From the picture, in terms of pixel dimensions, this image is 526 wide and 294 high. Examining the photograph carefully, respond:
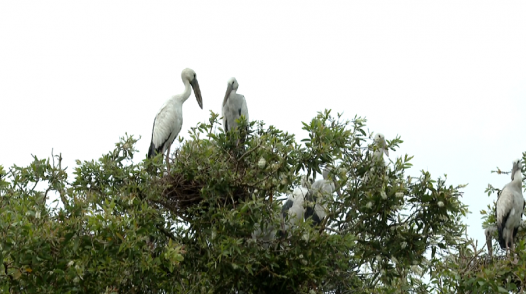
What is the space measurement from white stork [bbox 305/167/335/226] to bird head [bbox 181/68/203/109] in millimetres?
2393

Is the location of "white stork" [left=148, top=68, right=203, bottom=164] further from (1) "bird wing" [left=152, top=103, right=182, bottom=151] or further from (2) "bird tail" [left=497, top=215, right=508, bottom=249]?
(2) "bird tail" [left=497, top=215, right=508, bottom=249]

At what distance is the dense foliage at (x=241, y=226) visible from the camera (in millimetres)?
4941

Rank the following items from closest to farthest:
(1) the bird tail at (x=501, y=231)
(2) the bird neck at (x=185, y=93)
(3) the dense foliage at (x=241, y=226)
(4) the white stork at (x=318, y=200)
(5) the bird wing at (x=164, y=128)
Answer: (3) the dense foliage at (x=241, y=226)
(4) the white stork at (x=318, y=200)
(1) the bird tail at (x=501, y=231)
(5) the bird wing at (x=164, y=128)
(2) the bird neck at (x=185, y=93)

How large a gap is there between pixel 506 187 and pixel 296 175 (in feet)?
17.1

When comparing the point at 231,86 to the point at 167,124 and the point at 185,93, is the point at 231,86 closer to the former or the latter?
the point at 185,93

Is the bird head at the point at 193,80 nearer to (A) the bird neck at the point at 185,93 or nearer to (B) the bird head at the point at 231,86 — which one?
(A) the bird neck at the point at 185,93

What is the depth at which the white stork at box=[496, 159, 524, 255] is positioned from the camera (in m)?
9.24

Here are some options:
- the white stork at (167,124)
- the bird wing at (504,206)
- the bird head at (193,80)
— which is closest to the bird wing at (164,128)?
the white stork at (167,124)

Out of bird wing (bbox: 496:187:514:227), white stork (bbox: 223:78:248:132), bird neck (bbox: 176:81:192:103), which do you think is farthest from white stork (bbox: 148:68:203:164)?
bird wing (bbox: 496:187:514:227)

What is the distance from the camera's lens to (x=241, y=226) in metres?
5.49

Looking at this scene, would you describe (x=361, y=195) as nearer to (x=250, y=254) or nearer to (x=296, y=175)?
(x=296, y=175)

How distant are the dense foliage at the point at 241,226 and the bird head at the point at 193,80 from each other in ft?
11.2

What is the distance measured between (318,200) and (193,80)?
4.29 meters

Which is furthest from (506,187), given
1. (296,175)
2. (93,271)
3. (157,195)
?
(93,271)
